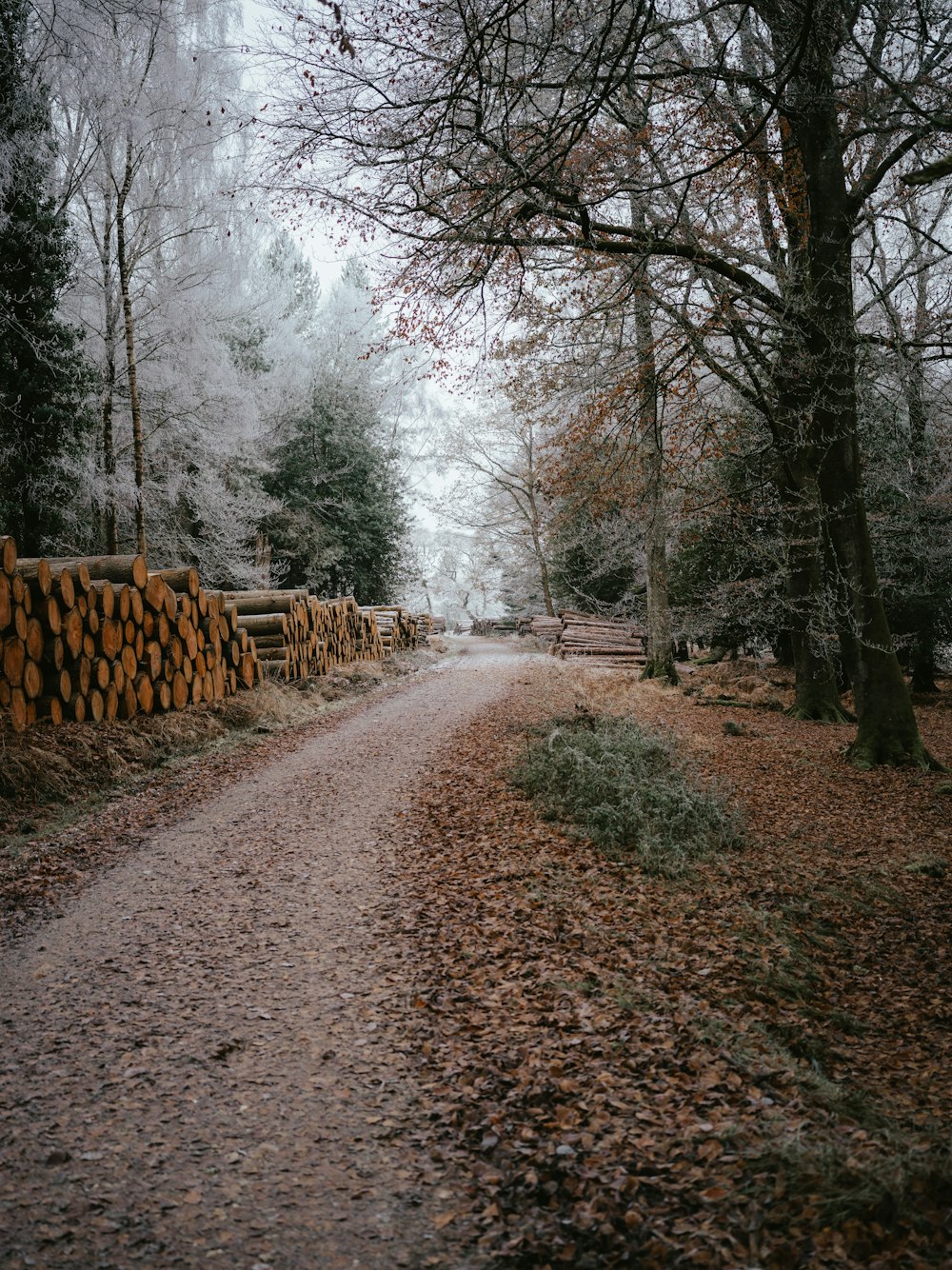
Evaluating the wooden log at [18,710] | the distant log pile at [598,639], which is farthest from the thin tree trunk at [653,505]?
the wooden log at [18,710]

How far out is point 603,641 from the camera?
20.7 metres

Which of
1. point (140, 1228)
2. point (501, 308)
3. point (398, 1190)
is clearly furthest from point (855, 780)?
point (140, 1228)

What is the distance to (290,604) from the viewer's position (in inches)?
518

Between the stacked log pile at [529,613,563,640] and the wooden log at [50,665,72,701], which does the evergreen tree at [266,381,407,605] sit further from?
the wooden log at [50,665,72,701]

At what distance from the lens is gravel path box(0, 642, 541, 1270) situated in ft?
7.23

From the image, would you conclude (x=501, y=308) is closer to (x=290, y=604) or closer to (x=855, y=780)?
(x=855, y=780)

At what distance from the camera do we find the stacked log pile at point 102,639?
22.7 ft

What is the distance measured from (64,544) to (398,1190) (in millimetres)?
14051

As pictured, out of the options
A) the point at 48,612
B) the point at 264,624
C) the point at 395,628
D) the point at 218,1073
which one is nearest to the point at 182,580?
the point at 48,612

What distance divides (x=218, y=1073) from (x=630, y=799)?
3672 mm

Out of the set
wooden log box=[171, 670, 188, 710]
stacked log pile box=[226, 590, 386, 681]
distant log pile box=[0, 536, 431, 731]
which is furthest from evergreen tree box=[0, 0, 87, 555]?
wooden log box=[171, 670, 188, 710]

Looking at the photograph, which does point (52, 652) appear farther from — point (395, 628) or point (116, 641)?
point (395, 628)

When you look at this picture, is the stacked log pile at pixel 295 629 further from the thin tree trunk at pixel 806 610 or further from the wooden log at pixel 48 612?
the thin tree trunk at pixel 806 610

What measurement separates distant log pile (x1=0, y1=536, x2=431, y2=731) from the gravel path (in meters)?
2.79
